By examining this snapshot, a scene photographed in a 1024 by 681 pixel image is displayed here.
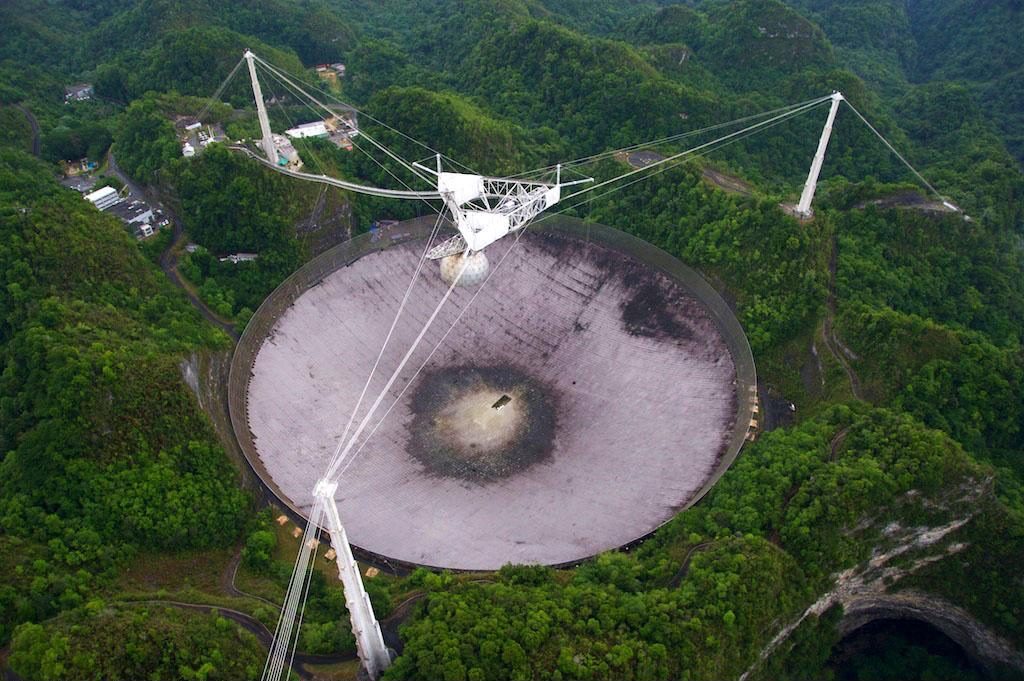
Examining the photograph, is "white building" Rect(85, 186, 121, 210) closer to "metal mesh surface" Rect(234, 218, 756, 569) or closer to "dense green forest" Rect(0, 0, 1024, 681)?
"dense green forest" Rect(0, 0, 1024, 681)

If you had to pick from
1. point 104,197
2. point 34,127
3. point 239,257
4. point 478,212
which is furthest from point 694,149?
point 34,127

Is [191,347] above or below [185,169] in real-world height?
below

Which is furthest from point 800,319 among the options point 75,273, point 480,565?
point 75,273

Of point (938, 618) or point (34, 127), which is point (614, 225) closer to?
point (938, 618)

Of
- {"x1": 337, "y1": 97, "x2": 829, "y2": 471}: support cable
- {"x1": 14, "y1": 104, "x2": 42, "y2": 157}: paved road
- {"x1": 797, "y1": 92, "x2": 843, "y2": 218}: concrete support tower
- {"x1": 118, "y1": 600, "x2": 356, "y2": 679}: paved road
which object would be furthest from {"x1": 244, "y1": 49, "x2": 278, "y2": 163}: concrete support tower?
{"x1": 797, "y1": 92, "x2": 843, "y2": 218}: concrete support tower

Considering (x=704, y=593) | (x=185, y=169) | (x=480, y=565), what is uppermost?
(x=185, y=169)

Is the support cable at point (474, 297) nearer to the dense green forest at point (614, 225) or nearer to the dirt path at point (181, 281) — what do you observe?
the dense green forest at point (614, 225)

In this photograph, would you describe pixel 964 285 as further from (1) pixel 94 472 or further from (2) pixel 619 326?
(1) pixel 94 472
